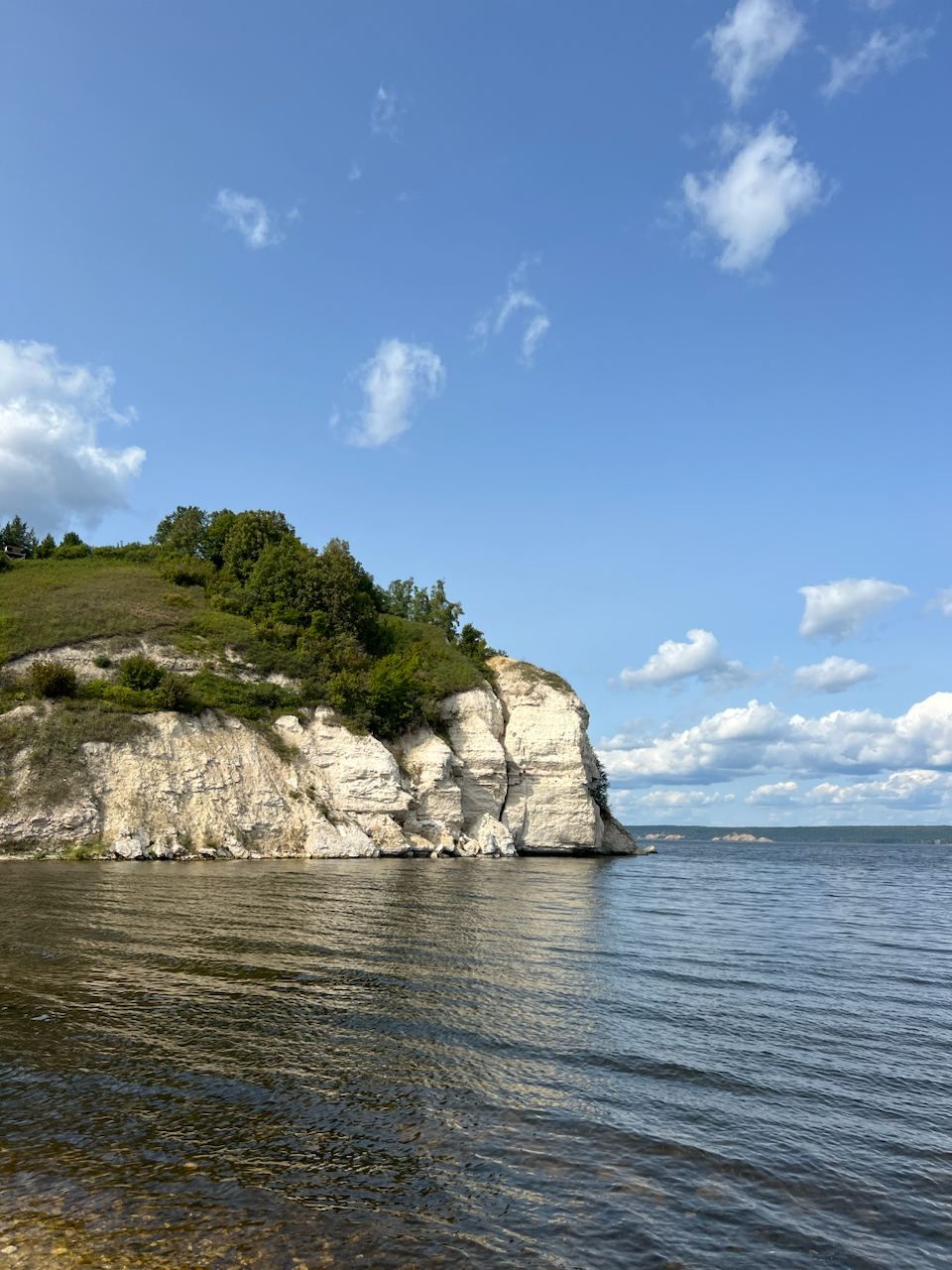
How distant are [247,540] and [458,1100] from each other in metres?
71.0

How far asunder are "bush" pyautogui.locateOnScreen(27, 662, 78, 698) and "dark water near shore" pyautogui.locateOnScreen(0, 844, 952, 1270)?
29110 mm

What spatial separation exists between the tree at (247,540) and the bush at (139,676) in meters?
23.3

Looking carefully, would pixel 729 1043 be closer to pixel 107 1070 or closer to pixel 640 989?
pixel 640 989

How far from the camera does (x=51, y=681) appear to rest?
149 feet

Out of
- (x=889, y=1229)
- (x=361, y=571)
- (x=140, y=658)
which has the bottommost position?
(x=889, y=1229)

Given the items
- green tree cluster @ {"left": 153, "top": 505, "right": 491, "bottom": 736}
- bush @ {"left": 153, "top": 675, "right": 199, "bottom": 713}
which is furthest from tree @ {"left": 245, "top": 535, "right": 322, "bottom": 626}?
bush @ {"left": 153, "top": 675, "right": 199, "bottom": 713}

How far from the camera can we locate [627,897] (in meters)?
32.1

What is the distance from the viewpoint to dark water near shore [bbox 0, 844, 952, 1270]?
20.8ft

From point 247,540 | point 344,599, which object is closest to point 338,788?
point 344,599

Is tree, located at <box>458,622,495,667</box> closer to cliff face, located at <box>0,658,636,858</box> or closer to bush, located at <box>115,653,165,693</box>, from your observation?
cliff face, located at <box>0,658,636,858</box>

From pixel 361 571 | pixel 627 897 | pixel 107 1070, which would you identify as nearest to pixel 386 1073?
pixel 107 1070

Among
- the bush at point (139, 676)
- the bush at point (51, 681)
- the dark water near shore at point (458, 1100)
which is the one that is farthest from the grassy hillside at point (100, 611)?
the dark water near shore at point (458, 1100)

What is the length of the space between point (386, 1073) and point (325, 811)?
134 ft

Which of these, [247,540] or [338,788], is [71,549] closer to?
[247,540]
